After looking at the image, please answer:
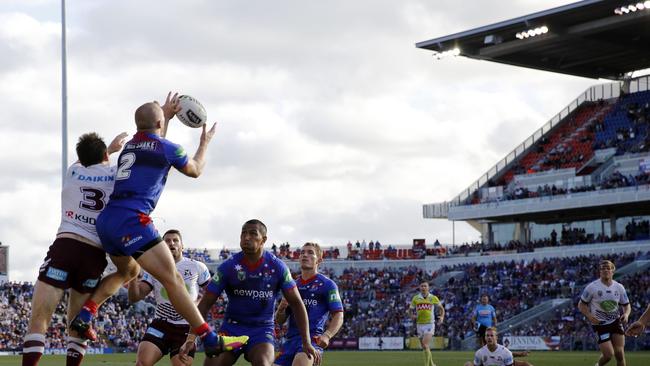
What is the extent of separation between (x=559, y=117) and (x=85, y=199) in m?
62.6

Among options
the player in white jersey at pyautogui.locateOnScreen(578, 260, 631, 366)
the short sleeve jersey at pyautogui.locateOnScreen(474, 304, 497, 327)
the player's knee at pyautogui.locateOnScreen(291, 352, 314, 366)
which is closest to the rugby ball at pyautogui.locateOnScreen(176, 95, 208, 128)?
the player's knee at pyautogui.locateOnScreen(291, 352, 314, 366)

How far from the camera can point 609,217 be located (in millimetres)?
62094

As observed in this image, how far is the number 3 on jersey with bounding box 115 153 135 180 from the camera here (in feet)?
33.9

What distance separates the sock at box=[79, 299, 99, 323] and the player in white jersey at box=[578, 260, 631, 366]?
44.5 ft

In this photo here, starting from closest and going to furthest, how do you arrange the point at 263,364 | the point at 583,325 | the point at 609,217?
the point at 263,364 < the point at 583,325 < the point at 609,217

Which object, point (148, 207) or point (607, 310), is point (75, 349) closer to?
point (148, 207)

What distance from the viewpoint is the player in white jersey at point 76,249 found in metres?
10.8

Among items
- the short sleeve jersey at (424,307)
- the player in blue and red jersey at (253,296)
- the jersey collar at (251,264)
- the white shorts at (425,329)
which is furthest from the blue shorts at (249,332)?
the short sleeve jersey at (424,307)

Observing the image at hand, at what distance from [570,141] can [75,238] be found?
58.2m

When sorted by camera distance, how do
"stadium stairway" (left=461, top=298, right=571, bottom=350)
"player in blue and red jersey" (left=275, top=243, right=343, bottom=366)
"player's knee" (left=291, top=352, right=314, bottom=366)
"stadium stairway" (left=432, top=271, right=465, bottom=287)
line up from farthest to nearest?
"stadium stairway" (left=432, top=271, right=465, bottom=287), "stadium stairway" (left=461, top=298, right=571, bottom=350), "player in blue and red jersey" (left=275, top=243, right=343, bottom=366), "player's knee" (left=291, top=352, right=314, bottom=366)

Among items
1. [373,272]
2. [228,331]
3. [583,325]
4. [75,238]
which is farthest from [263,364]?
[373,272]

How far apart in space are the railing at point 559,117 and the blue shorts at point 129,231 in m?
58.7

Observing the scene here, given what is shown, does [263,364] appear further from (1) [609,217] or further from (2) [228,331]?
(1) [609,217]

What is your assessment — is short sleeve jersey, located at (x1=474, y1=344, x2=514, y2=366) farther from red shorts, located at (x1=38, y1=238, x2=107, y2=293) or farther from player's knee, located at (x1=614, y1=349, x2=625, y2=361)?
red shorts, located at (x1=38, y1=238, x2=107, y2=293)
